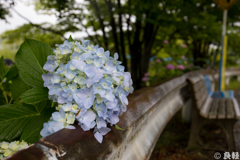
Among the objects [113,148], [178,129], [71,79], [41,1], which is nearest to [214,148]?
[178,129]

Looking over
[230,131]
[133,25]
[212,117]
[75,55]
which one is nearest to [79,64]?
[75,55]

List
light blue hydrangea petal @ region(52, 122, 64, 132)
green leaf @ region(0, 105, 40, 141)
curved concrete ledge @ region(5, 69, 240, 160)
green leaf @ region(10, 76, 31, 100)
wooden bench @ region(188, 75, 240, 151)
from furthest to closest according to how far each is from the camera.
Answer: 1. wooden bench @ region(188, 75, 240, 151)
2. green leaf @ region(10, 76, 31, 100)
3. green leaf @ region(0, 105, 40, 141)
4. light blue hydrangea petal @ region(52, 122, 64, 132)
5. curved concrete ledge @ region(5, 69, 240, 160)

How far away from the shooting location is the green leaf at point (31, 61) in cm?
117

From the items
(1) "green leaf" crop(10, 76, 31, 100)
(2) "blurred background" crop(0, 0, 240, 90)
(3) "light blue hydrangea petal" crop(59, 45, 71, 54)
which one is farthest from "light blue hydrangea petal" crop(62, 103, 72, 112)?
(2) "blurred background" crop(0, 0, 240, 90)

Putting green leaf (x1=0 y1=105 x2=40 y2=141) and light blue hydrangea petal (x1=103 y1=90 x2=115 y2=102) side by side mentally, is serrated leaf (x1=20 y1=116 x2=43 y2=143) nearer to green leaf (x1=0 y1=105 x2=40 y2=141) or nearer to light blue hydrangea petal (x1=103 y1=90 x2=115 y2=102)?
green leaf (x1=0 y1=105 x2=40 y2=141)

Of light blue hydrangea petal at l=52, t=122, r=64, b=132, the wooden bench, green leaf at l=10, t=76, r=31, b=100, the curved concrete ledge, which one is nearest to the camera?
the curved concrete ledge

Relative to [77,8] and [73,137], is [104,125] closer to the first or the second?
[73,137]

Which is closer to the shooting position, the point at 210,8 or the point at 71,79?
the point at 71,79

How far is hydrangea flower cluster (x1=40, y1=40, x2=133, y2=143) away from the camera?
3.14 feet

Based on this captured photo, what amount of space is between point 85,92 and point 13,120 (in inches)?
20.3

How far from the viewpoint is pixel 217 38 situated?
641cm

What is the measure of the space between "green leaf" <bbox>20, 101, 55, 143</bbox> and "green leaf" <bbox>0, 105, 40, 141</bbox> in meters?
0.04

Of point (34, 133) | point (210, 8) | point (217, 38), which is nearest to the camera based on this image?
point (34, 133)

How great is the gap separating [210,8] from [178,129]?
3.28 m
